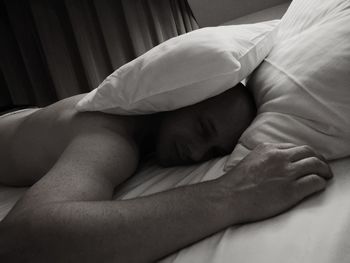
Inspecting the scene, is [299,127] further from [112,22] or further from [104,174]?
[112,22]

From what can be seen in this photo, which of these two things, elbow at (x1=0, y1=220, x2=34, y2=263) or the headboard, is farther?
the headboard

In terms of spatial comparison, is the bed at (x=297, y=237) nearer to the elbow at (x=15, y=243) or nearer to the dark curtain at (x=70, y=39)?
the elbow at (x=15, y=243)

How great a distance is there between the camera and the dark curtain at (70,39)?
2408mm

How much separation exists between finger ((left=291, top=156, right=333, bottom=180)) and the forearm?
0.45 ft

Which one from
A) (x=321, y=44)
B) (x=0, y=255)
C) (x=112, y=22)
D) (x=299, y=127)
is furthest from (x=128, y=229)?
(x=112, y=22)

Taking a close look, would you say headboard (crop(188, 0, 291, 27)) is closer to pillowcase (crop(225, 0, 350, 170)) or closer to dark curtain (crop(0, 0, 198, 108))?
dark curtain (crop(0, 0, 198, 108))

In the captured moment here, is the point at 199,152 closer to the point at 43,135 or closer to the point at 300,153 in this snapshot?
the point at 300,153

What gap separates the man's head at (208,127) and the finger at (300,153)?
260 millimetres

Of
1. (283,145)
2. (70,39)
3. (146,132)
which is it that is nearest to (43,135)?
(146,132)

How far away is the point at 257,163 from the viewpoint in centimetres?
73

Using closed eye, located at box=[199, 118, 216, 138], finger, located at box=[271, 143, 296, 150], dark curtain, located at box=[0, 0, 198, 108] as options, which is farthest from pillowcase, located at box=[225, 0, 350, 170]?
dark curtain, located at box=[0, 0, 198, 108]

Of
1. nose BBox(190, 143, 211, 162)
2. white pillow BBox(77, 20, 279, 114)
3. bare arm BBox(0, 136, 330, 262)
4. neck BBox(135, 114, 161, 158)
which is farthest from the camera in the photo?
neck BBox(135, 114, 161, 158)

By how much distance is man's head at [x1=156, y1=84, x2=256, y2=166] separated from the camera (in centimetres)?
97

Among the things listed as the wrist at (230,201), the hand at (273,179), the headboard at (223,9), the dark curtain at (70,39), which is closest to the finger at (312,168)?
the hand at (273,179)
